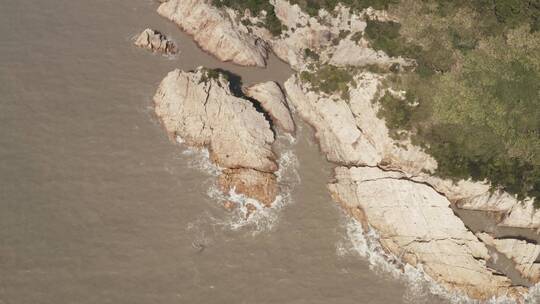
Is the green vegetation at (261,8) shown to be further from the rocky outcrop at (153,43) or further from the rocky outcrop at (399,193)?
the rocky outcrop at (399,193)

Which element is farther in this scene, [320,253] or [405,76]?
[405,76]

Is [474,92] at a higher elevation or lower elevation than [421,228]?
higher

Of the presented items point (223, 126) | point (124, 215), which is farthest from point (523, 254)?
point (124, 215)

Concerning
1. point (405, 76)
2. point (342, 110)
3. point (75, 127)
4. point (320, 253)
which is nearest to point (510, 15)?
point (405, 76)

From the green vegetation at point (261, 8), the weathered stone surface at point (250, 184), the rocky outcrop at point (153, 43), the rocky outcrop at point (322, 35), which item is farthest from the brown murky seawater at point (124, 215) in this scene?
the green vegetation at point (261, 8)

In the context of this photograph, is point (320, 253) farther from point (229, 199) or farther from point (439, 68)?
point (439, 68)

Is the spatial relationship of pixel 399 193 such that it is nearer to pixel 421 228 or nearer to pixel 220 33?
pixel 421 228

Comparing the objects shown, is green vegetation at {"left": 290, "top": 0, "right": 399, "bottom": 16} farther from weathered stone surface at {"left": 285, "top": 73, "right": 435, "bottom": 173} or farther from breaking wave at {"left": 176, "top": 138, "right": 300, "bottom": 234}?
breaking wave at {"left": 176, "top": 138, "right": 300, "bottom": 234}
